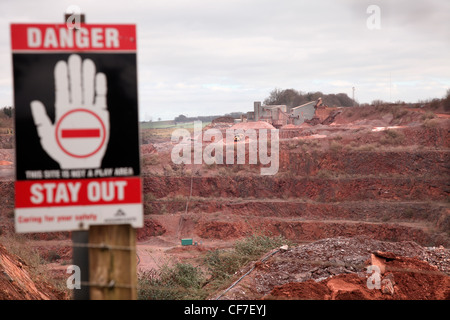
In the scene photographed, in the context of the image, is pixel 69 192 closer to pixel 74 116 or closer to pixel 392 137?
pixel 74 116

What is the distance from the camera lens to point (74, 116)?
10.0 feet

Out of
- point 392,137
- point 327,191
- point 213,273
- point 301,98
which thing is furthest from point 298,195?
point 301,98

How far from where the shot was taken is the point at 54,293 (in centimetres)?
897

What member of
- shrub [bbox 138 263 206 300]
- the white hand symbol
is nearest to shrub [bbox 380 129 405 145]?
shrub [bbox 138 263 206 300]

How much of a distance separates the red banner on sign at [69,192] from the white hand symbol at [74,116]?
0.11m

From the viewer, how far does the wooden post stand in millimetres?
3121

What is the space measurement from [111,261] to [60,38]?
1380 millimetres

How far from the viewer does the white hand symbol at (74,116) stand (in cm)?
304

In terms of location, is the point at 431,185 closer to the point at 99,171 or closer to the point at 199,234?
the point at 199,234

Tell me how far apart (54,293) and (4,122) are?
41.3 metres

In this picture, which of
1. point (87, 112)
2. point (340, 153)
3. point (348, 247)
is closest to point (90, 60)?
point (87, 112)

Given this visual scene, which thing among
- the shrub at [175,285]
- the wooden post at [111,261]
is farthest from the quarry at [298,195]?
the wooden post at [111,261]

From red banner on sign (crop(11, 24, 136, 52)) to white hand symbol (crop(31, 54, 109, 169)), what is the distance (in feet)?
0.30
